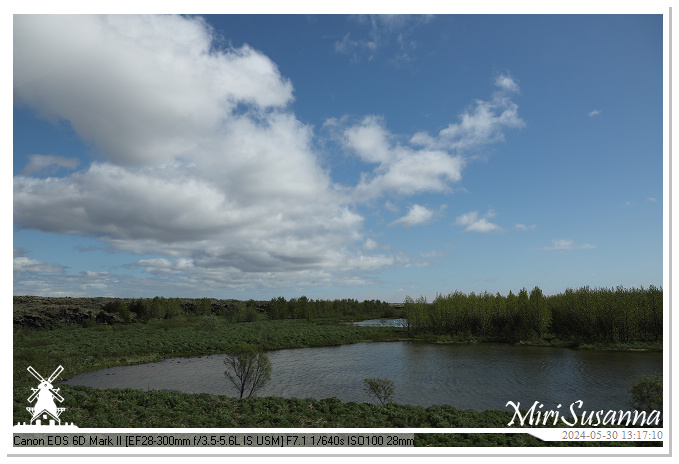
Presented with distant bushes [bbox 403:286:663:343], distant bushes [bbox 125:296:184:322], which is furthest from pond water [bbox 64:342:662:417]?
distant bushes [bbox 125:296:184:322]

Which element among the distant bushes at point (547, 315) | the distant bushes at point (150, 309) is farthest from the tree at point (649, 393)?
the distant bushes at point (150, 309)

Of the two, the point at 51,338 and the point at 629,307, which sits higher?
the point at 629,307

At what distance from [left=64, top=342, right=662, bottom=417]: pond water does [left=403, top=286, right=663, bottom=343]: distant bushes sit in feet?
29.0

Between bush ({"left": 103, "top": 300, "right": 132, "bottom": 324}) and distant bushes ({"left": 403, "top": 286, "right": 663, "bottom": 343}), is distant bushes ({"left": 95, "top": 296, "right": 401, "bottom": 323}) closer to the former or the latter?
bush ({"left": 103, "top": 300, "right": 132, "bottom": 324})

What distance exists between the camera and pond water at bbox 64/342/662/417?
20.3m

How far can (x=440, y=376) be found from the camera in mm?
26688

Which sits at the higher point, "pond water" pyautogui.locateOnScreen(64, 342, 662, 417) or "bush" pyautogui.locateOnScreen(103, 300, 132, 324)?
"pond water" pyautogui.locateOnScreen(64, 342, 662, 417)

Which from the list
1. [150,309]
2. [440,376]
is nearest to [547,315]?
[440,376]

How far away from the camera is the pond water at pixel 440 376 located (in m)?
20.3

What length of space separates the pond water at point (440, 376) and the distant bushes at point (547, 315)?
885 cm
